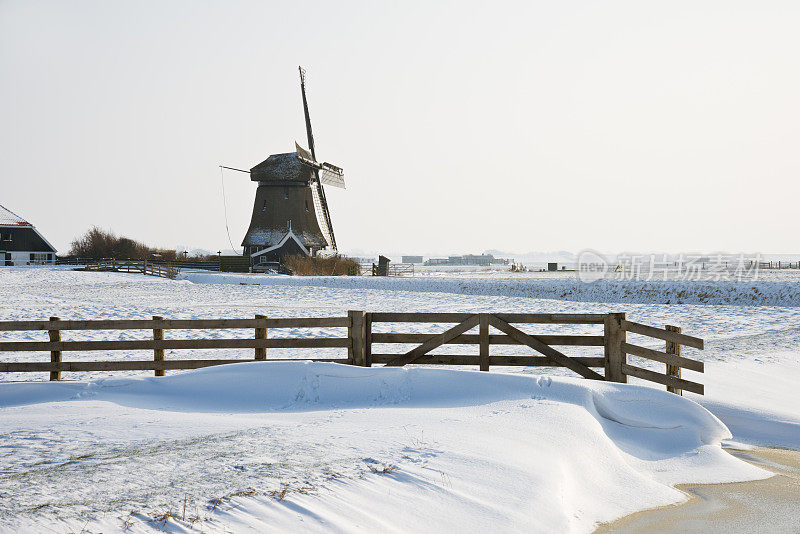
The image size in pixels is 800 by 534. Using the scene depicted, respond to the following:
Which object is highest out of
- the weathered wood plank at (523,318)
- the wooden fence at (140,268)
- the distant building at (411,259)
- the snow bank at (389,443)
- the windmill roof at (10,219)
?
the windmill roof at (10,219)

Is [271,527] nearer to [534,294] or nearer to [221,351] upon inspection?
[221,351]

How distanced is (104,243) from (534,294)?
188ft

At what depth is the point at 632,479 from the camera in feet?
21.7

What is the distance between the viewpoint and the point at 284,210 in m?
57.6

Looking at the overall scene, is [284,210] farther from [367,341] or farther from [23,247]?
[367,341]

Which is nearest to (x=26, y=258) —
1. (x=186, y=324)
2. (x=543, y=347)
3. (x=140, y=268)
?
(x=140, y=268)

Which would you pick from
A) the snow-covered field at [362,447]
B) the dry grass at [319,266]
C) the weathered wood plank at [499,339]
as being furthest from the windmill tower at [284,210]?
the weathered wood plank at [499,339]

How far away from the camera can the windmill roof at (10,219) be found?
71894 mm

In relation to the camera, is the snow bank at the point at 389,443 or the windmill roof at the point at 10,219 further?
the windmill roof at the point at 10,219

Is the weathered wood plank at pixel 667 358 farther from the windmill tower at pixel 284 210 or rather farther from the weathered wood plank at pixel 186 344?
the windmill tower at pixel 284 210

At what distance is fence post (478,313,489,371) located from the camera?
10.1 meters

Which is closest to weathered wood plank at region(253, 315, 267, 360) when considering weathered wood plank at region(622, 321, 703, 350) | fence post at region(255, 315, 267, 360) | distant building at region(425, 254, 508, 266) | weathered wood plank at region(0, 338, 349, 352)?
fence post at region(255, 315, 267, 360)

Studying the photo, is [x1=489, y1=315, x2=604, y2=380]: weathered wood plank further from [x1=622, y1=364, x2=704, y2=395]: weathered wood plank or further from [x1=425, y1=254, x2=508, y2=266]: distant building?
[x1=425, y1=254, x2=508, y2=266]: distant building

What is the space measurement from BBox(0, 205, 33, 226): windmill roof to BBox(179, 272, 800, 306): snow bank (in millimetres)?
35688
